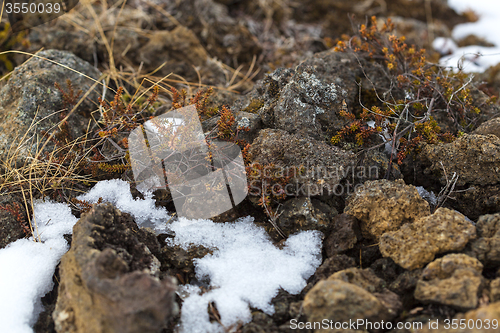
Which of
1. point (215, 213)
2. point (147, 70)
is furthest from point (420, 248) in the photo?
point (147, 70)

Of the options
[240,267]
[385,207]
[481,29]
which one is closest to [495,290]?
[385,207]

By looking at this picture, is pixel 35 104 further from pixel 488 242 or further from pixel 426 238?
pixel 488 242

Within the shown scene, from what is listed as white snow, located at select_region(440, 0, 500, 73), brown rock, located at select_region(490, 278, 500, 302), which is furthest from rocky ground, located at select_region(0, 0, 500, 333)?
white snow, located at select_region(440, 0, 500, 73)

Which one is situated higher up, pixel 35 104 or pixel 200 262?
pixel 35 104

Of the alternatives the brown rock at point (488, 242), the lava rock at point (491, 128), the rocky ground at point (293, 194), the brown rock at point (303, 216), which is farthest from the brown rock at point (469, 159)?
the brown rock at point (303, 216)

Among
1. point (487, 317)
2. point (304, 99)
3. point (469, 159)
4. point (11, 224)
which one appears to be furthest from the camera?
point (304, 99)

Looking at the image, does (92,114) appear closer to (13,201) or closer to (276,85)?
(13,201)
